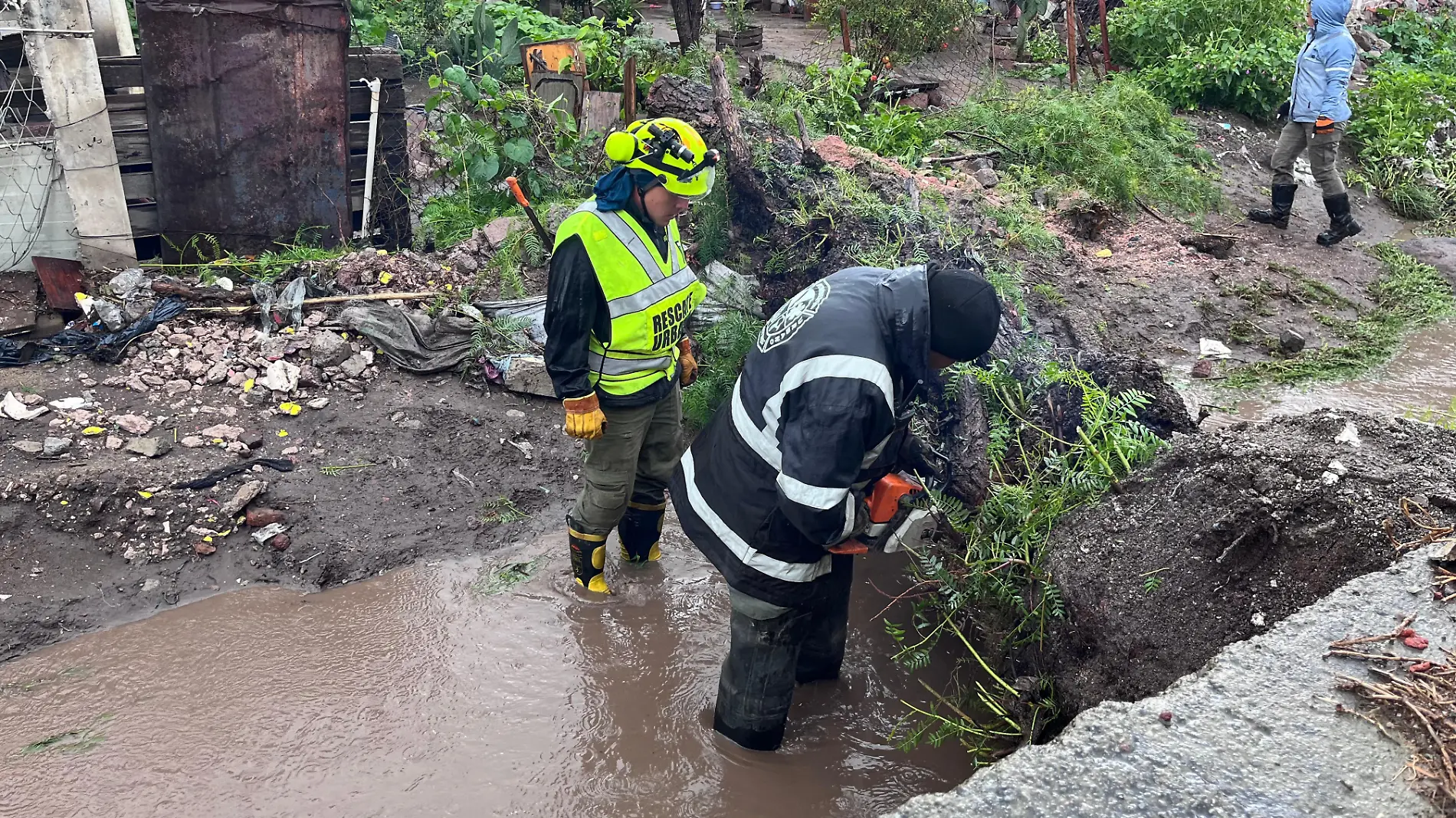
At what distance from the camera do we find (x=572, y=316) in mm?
3436

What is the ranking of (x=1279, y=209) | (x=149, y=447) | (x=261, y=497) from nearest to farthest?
(x=261, y=497), (x=149, y=447), (x=1279, y=209)

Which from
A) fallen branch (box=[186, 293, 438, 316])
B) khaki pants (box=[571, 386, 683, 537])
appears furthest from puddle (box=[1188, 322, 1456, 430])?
fallen branch (box=[186, 293, 438, 316])

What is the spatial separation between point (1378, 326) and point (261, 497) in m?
6.50

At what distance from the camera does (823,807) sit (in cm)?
311

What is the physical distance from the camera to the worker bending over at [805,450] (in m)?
2.51

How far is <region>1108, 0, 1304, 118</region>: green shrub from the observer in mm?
9734

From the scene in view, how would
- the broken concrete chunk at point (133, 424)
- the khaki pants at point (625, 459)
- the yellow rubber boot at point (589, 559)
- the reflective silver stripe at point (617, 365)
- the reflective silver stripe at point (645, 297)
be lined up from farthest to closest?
1. the broken concrete chunk at point (133, 424)
2. the yellow rubber boot at point (589, 559)
3. the khaki pants at point (625, 459)
4. the reflective silver stripe at point (617, 365)
5. the reflective silver stripe at point (645, 297)

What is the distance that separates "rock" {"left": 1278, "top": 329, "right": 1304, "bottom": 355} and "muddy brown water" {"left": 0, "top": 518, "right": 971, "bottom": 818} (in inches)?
128

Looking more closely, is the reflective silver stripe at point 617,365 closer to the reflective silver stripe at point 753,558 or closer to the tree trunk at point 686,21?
the reflective silver stripe at point 753,558

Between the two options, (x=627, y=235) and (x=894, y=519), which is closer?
(x=894, y=519)

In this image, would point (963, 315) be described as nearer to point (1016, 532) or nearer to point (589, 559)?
point (1016, 532)

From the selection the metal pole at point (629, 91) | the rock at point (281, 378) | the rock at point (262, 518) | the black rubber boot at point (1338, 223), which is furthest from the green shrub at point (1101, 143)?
the rock at point (262, 518)

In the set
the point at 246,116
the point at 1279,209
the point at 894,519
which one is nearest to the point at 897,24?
the point at 1279,209

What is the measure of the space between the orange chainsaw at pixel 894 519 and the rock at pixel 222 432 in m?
3.14
